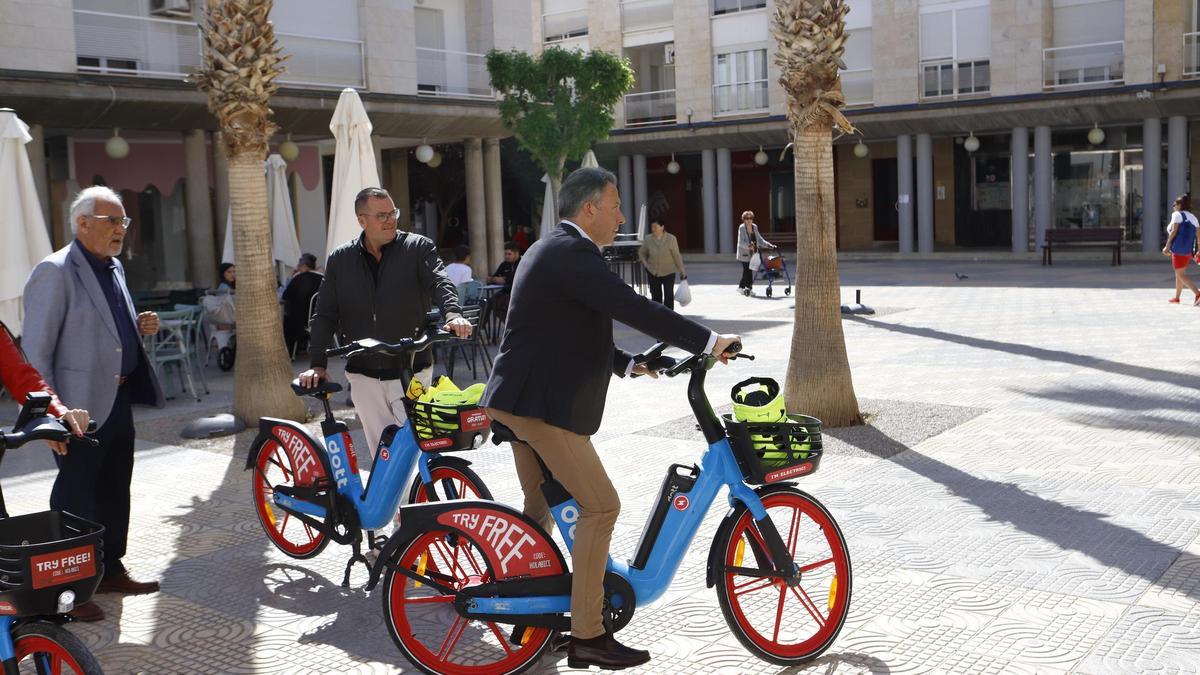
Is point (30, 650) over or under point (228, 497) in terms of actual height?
over

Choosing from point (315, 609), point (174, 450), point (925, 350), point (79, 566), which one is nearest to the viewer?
point (79, 566)

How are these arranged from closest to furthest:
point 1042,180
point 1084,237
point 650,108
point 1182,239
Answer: point 1182,239 < point 1084,237 < point 1042,180 < point 650,108

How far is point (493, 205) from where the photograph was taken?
25.7m

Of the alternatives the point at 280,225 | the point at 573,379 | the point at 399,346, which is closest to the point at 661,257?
the point at 280,225

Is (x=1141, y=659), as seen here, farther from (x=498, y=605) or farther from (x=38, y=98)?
(x=38, y=98)

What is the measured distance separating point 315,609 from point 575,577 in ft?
5.83

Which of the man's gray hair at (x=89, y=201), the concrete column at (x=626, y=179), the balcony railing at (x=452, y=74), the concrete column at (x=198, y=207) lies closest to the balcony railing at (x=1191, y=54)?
the concrete column at (x=626, y=179)

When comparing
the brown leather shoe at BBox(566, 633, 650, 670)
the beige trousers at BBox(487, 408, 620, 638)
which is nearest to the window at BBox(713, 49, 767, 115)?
the beige trousers at BBox(487, 408, 620, 638)

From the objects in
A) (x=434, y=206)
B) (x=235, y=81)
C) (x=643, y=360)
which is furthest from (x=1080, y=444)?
(x=434, y=206)

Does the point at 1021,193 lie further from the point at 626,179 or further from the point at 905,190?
the point at 626,179

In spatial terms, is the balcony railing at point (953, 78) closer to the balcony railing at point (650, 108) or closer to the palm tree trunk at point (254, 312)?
the balcony railing at point (650, 108)

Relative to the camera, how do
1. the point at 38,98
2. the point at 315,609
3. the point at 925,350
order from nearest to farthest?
the point at 315,609, the point at 925,350, the point at 38,98

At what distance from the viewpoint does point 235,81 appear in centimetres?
1044

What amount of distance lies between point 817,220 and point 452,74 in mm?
16653
